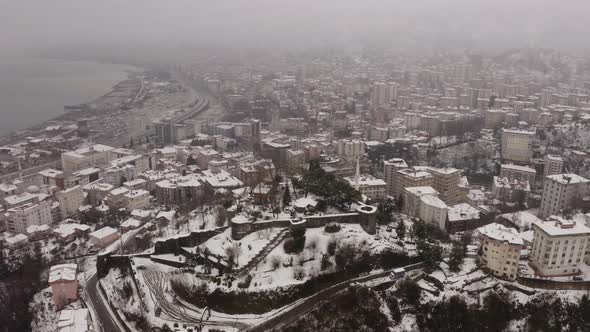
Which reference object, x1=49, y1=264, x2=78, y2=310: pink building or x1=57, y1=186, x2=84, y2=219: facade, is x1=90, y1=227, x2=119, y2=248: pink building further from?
x1=57, y1=186, x2=84, y2=219: facade

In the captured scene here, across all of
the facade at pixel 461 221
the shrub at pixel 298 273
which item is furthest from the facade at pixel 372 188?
the shrub at pixel 298 273

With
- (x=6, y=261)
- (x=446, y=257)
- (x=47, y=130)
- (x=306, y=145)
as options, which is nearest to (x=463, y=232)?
(x=446, y=257)

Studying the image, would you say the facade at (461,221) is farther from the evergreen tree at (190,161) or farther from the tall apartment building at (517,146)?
the evergreen tree at (190,161)

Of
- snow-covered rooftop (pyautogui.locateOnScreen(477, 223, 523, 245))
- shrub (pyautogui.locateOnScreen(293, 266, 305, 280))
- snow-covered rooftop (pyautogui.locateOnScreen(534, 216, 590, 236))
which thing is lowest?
shrub (pyautogui.locateOnScreen(293, 266, 305, 280))

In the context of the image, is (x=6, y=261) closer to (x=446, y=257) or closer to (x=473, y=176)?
(x=446, y=257)

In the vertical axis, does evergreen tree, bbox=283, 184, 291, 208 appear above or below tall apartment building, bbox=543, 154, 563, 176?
above

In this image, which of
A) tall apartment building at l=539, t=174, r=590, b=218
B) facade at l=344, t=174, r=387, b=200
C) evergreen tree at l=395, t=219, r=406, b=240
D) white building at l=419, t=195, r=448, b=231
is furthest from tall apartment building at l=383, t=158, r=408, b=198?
evergreen tree at l=395, t=219, r=406, b=240

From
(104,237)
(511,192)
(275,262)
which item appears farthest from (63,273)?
(511,192)
